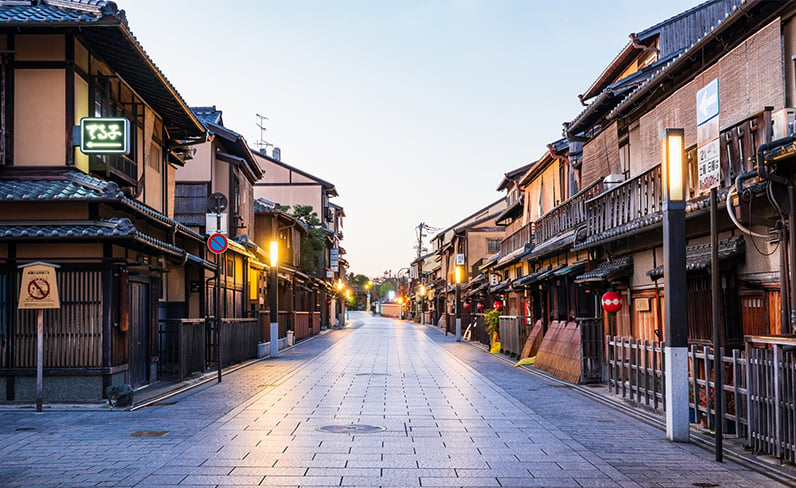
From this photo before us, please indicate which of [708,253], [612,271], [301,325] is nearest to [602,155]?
[612,271]

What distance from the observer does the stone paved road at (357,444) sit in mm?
8703

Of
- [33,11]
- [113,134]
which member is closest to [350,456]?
[113,134]

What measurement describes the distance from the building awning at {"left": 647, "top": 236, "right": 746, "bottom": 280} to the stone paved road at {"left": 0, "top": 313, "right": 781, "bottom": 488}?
9.53 ft

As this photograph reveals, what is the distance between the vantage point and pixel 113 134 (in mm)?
14867

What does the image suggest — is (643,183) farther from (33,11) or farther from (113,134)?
(33,11)

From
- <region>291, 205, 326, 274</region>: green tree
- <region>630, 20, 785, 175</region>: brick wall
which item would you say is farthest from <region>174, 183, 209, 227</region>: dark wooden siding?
<region>291, 205, 326, 274</region>: green tree

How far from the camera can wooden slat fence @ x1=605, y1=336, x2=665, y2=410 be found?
45.5 feet

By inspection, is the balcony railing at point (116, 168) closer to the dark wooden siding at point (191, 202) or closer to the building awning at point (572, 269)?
the dark wooden siding at point (191, 202)

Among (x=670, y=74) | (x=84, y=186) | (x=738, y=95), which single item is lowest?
(x=84, y=186)

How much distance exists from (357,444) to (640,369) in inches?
267

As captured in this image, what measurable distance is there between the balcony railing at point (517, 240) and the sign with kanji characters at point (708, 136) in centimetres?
1799

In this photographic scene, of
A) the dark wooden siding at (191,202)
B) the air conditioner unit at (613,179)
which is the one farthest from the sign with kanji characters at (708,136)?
the dark wooden siding at (191,202)

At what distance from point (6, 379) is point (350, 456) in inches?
342

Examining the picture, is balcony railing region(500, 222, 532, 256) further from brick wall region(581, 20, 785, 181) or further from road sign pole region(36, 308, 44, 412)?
road sign pole region(36, 308, 44, 412)
